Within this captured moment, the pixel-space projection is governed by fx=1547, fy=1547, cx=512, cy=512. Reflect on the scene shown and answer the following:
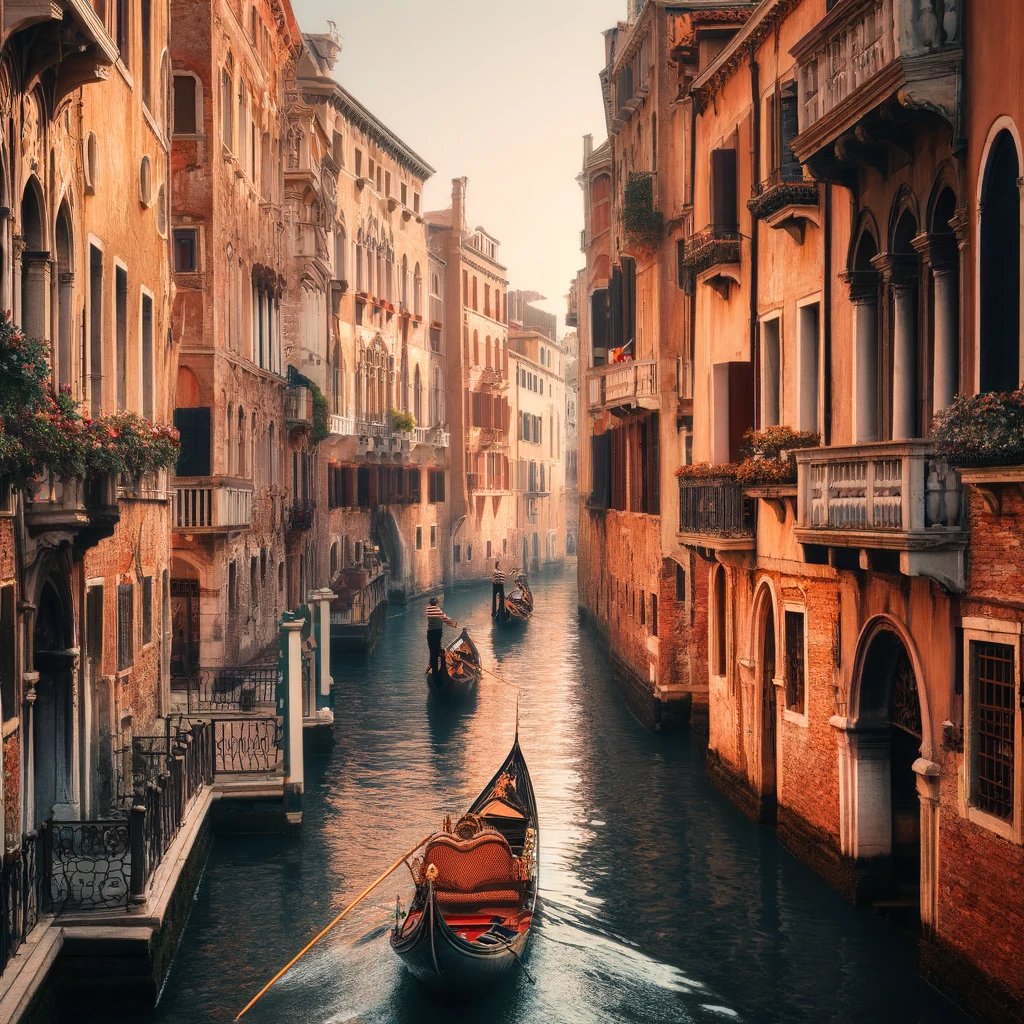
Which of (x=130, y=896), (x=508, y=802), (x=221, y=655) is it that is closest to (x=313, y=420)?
(x=221, y=655)

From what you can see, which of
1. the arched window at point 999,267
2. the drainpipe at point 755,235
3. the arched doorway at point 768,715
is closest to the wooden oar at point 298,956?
the arched doorway at point 768,715

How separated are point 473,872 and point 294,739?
12.8ft

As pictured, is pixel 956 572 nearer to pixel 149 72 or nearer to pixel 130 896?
pixel 130 896

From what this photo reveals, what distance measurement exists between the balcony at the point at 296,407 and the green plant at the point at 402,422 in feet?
39.8

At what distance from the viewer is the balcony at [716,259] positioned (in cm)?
1603

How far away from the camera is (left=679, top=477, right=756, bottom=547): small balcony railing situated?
15.2 m

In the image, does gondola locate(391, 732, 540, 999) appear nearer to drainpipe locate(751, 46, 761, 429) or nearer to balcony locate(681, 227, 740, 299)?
drainpipe locate(751, 46, 761, 429)

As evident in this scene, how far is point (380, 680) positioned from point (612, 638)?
16.6 ft

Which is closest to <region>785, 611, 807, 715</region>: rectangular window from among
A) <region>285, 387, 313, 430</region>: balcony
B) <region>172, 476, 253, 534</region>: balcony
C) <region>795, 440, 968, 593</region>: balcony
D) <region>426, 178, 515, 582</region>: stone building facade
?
<region>795, 440, 968, 593</region>: balcony

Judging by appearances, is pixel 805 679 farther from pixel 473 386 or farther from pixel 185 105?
pixel 473 386

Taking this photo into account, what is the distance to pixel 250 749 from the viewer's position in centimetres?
1697

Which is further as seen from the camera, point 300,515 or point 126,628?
point 300,515

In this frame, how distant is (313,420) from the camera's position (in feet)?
111

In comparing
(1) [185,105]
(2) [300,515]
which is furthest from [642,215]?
(2) [300,515]
